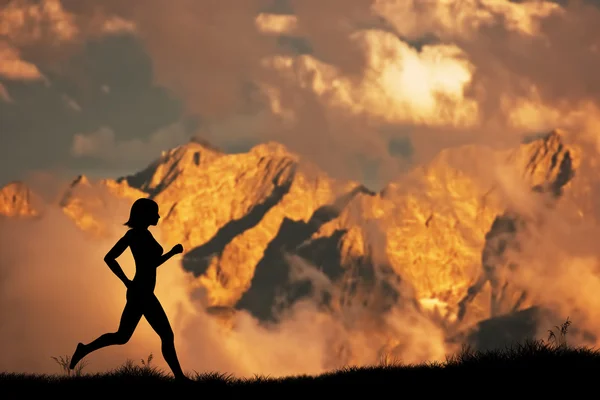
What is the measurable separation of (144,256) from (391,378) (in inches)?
224

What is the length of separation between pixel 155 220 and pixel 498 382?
810 cm

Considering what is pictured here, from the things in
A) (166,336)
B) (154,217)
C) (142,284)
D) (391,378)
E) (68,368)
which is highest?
(154,217)

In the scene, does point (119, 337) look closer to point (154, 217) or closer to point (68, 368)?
point (68, 368)

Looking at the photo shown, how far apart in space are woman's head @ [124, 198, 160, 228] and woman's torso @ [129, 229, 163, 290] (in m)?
0.15

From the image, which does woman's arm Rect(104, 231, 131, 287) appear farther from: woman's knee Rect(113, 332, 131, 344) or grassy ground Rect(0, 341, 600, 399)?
grassy ground Rect(0, 341, 600, 399)

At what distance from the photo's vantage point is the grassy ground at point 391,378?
16.2 m

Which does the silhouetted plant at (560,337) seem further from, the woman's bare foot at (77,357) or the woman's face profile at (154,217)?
the woman's bare foot at (77,357)

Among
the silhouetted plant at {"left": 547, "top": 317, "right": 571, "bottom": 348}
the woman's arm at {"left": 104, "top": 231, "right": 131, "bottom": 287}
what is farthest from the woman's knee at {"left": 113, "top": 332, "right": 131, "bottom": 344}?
the silhouetted plant at {"left": 547, "top": 317, "right": 571, "bottom": 348}

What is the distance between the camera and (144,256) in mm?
19391

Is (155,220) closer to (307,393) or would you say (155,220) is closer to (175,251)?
(175,251)

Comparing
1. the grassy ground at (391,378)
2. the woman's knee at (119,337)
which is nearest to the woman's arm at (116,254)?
the woman's knee at (119,337)

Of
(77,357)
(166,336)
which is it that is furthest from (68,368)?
(166,336)

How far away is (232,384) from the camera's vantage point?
19094mm

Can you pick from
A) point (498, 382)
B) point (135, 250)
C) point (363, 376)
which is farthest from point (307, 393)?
point (135, 250)
